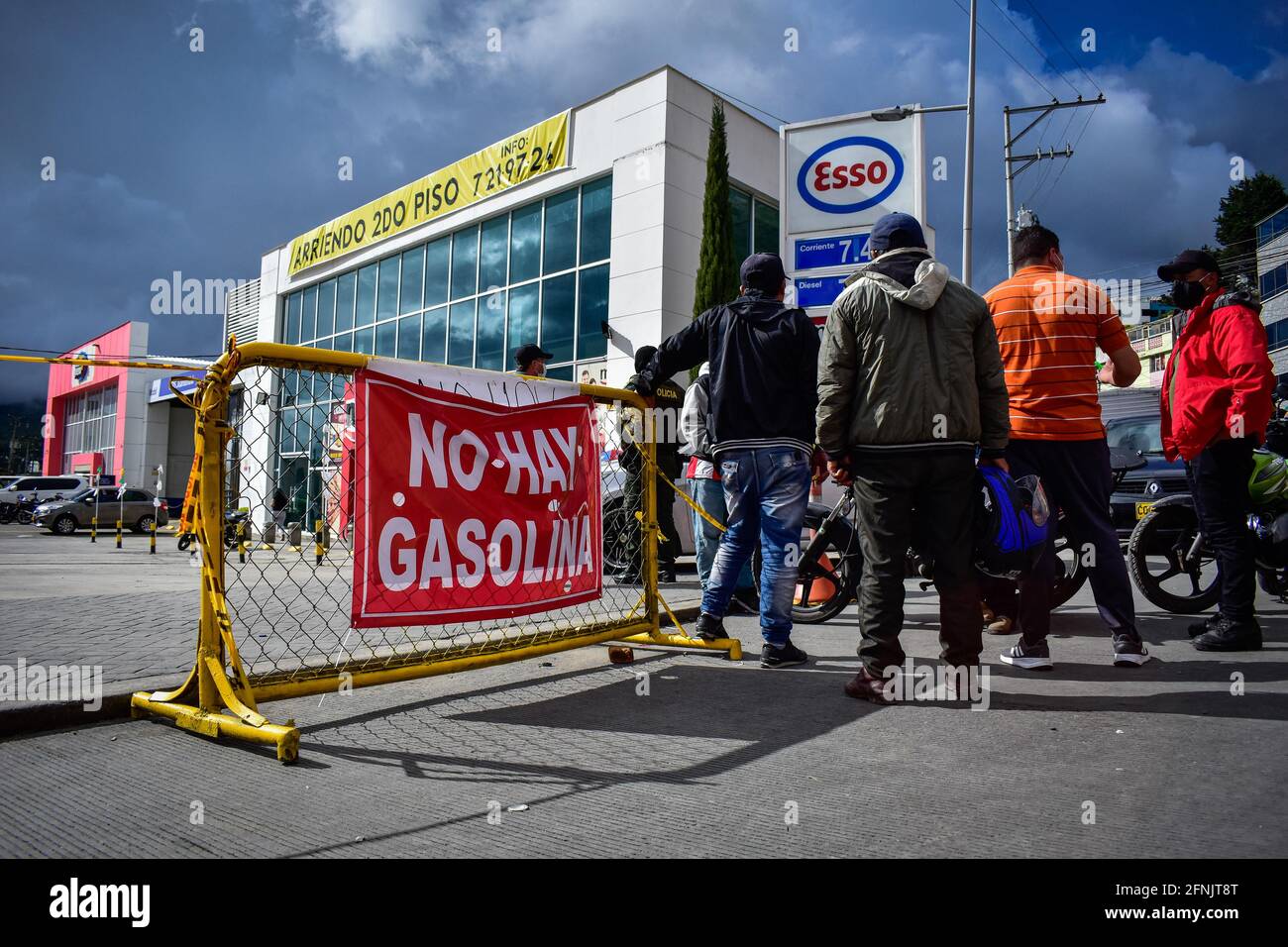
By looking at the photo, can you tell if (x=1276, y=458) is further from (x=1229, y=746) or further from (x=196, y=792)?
(x=196, y=792)

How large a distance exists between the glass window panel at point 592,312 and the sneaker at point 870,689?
13646 millimetres

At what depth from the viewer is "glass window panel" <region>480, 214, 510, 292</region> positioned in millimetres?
19219

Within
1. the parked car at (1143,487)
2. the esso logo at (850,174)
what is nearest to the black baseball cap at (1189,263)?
the parked car at (1143,487)

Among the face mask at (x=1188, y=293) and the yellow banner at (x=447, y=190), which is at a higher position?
the yellow banner at (x=447, y=190)

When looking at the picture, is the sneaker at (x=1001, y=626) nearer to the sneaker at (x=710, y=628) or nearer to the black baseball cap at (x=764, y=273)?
the sneaker at (x=710, y=628)

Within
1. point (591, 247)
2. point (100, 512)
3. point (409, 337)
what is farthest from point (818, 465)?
point (100, 512)

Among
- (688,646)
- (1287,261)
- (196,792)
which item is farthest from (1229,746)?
(1287,261)

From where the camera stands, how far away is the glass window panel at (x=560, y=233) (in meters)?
A: 17.7

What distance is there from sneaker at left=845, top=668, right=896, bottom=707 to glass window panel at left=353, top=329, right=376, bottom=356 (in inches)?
855

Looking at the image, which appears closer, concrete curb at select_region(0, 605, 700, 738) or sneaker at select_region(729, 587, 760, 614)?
concrete curb at select_region(0, 605, 700, 738)

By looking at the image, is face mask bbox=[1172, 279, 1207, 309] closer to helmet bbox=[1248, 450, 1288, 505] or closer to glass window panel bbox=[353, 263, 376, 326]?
helmet bbox=[1248, 450, 1288, 505]

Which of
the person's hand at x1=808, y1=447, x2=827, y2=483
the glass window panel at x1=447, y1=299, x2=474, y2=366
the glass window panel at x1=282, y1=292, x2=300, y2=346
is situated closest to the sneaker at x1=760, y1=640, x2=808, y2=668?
the person's hand at x1=808, y1=447, x2=827, y2=483

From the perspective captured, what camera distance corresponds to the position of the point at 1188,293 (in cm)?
471

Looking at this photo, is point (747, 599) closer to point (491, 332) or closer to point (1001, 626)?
point (1001, 626)
